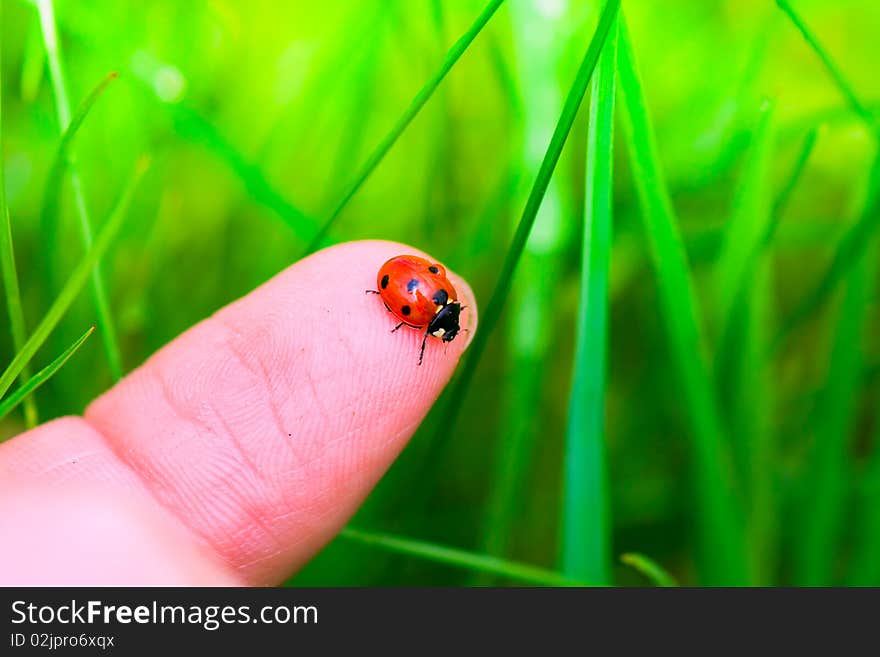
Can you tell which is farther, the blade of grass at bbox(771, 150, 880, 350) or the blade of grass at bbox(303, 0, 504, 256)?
the blade of grass at bbox(771, 150, 880, 350)

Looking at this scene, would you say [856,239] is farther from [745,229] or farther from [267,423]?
[267,423]

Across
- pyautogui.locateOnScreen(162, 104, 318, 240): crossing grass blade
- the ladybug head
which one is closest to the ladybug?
the ladybug head

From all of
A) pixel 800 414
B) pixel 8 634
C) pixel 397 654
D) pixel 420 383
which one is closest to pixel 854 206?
pixel 800 414

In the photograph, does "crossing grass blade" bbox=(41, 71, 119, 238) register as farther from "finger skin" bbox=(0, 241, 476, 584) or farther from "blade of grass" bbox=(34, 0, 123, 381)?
"finger skin" bbox=(0, 241, 476, 584)

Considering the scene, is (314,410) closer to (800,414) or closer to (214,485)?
(214,485)

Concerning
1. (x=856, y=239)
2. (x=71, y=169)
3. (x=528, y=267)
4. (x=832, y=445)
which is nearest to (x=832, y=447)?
(x=832, y=445)

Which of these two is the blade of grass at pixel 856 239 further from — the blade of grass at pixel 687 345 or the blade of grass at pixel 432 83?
the blade of grass at pixel 432 83
